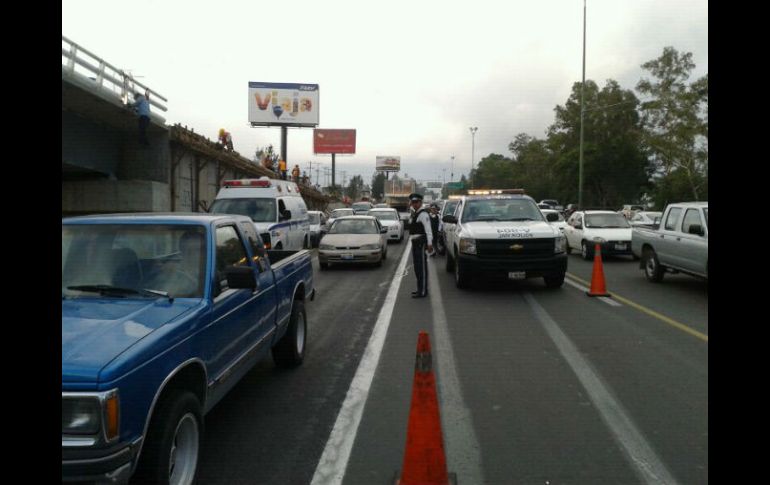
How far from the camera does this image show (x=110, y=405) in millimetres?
2803

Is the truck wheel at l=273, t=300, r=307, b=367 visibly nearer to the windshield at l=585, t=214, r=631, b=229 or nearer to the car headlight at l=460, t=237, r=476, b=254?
the car headlight at l=460, t=237, r=476, b=254

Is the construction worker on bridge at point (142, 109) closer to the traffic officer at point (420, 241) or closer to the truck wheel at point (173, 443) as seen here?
the traffic officer at point (420, 241)

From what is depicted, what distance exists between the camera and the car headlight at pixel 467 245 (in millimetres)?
11500

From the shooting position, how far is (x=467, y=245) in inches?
456

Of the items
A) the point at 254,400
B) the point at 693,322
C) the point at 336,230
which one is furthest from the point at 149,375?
the point at 336,230

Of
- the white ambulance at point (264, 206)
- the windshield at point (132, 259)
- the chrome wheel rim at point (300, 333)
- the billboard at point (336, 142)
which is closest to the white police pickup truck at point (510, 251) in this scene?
the chrome wheel rim at point (300, 333)

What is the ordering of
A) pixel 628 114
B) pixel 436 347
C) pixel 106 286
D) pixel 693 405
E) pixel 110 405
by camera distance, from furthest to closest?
pixel 628 114 → pixel 436 347 → pixel 693 405 → pixel 106 286 → pixel 110 405

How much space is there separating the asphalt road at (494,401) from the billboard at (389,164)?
379 feet

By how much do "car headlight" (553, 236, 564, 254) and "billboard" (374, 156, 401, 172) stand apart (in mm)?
112998

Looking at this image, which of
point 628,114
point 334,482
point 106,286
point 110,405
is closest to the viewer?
point 110,405

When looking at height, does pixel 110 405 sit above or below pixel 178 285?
below
